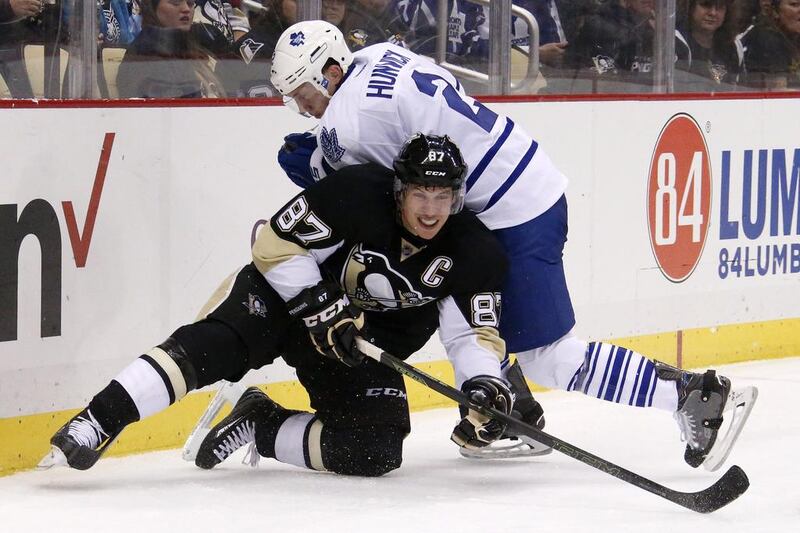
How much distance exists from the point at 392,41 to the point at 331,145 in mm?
1339

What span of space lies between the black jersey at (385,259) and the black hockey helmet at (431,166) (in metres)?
0.08

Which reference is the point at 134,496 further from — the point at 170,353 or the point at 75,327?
the point at 75,327

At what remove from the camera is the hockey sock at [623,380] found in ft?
11.9

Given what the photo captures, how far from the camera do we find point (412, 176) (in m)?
3.33

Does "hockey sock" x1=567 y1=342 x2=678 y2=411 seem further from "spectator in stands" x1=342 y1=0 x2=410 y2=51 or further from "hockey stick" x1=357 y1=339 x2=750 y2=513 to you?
"spectator in stands" x1=342 y1=0 x2=410 y2=51

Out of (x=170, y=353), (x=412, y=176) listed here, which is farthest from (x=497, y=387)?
(x=170, y=353)

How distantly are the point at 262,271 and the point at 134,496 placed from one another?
1.94 ft

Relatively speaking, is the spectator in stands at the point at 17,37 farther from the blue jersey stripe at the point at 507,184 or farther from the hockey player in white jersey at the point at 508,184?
the blue jersey stripe at the point at 507,184

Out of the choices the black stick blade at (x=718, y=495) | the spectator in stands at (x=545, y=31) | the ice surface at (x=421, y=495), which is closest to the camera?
the ice surface at (x=421, y=495)

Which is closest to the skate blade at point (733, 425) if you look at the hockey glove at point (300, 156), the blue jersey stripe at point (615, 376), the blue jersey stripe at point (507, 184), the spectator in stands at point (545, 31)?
the blue jersey stripe at point (615, 376)

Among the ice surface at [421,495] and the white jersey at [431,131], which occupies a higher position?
the white jersey at [431,131]

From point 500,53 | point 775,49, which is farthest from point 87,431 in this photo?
point 775,49

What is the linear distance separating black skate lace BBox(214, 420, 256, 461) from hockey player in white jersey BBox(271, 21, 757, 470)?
0.64m

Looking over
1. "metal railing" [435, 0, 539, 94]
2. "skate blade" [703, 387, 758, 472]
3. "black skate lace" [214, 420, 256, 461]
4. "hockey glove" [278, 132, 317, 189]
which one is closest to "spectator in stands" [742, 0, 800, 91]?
"metal railing" [435, 0, 539, 94]
